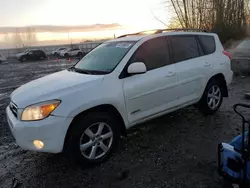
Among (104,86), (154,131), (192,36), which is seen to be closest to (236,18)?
(192,36)

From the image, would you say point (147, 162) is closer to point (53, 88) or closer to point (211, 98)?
point (53, 88)

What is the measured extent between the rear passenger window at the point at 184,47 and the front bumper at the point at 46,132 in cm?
240

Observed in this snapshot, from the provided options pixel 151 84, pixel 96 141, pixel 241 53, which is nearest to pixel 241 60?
pixel 241 53

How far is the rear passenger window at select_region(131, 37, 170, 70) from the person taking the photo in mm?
4323

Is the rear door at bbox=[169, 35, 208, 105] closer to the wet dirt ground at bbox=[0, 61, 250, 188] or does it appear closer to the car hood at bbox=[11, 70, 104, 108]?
the wet dirt ground at bbox=[0, 61, 250, 188]

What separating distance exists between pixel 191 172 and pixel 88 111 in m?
1.55

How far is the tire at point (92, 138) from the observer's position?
3518 mm

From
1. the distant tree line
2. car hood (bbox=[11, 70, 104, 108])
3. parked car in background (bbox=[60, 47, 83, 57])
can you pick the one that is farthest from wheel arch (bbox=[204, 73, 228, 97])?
parked car in background (bbox=[60, 47, 83, 57])

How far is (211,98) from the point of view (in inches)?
215

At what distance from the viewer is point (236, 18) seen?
16.3 m

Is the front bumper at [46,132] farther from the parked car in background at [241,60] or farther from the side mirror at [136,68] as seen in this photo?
the parked car in background at [241,60]

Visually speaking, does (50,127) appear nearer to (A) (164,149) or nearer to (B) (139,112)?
(B) (139,112)

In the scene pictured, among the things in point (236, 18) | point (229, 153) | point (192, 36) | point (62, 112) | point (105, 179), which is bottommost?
point (105, 179)

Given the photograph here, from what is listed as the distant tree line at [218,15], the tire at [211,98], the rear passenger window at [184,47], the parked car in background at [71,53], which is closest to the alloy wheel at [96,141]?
the rear passenger window at [184,47]
